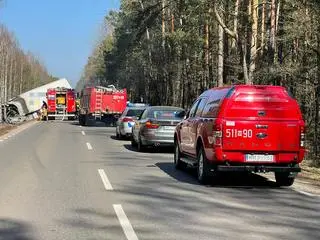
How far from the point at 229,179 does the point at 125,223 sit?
557 cm

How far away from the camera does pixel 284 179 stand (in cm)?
1209

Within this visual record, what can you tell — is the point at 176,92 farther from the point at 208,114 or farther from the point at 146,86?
the point at 208,114

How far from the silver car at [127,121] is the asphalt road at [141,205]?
10447 mm

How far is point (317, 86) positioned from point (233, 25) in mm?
12298

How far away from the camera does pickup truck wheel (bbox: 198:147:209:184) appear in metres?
11.7

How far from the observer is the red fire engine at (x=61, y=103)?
55844 millimetres

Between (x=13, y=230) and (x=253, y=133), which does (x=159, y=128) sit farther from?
(x=13, y=230)

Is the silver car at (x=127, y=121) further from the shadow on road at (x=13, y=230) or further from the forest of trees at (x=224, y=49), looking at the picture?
the shadow on road at (x=13, y=230)

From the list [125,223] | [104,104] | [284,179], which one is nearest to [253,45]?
[104,104]

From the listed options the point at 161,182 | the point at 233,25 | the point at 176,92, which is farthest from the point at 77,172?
the point at 176,92

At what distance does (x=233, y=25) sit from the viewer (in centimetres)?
3145

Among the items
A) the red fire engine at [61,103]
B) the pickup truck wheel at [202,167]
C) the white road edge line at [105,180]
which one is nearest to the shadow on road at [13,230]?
the white road edge line at [105,180]

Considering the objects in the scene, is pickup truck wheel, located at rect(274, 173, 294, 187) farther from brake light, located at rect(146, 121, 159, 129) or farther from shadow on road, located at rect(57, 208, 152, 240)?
brake light, located at rect(146, 121, 159, 129)

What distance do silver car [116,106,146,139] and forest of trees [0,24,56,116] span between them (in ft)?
135
